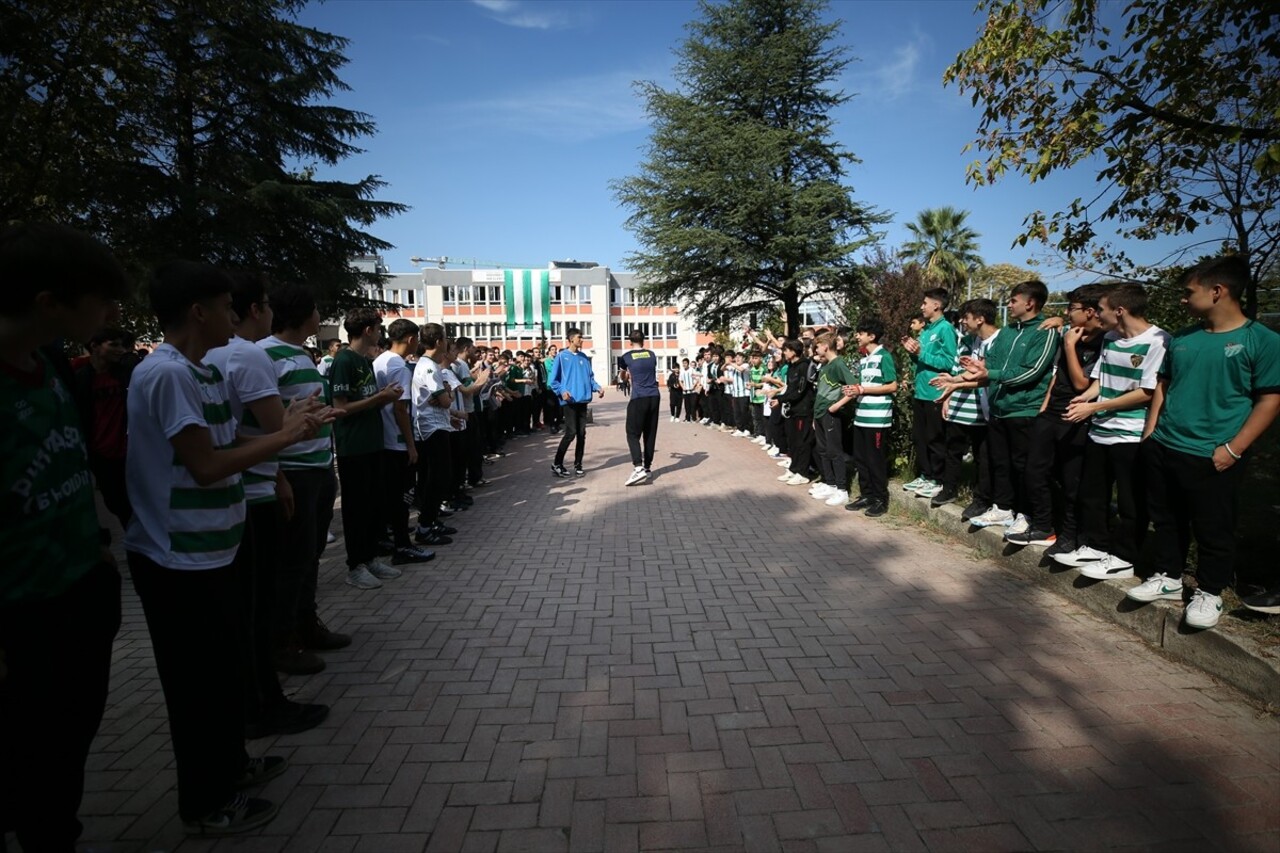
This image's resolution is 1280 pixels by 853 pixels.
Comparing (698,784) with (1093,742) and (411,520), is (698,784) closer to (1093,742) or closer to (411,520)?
(1093,742)

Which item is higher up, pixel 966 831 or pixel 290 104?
pixel 290 104

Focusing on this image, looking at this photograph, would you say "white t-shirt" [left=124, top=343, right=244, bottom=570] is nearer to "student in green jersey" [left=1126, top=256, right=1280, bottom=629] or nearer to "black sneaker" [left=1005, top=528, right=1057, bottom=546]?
"student in green jersey" [left=1126, top=256, right=1280, bottom=629]

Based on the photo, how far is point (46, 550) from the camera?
1.90 metres

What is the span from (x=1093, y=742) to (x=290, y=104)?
890 inches

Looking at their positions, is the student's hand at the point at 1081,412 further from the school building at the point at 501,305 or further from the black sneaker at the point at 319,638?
the school building at the point at 501,305

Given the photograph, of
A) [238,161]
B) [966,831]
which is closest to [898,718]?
[966,831]

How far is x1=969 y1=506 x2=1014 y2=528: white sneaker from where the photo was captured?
18.7 ft

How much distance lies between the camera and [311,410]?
8.59 ft

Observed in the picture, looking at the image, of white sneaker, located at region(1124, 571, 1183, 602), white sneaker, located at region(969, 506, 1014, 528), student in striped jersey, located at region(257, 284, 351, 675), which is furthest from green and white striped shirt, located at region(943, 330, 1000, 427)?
student in striped jersey, located at region(257, 284, 351, 675)

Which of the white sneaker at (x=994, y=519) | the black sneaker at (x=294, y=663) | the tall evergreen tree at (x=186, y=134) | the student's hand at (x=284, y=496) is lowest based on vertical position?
the black sneaker at (x=294, y=663)

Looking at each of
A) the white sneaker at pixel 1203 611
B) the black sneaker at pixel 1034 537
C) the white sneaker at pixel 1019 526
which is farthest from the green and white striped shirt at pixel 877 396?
the white sneaker at pixel 1203 611

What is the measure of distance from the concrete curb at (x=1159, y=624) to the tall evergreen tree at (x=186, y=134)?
1259cm

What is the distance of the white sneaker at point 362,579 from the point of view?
17.0 ft

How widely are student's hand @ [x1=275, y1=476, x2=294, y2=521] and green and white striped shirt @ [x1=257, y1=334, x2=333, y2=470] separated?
0.31 metres
